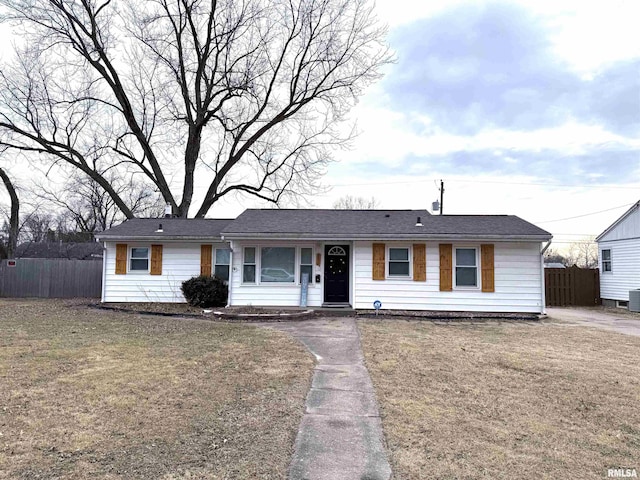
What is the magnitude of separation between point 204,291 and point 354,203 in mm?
33564

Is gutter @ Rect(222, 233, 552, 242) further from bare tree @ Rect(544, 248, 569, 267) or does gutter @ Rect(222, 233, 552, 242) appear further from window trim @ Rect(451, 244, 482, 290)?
bare tree @ Rect(544, 248, 569, 267)

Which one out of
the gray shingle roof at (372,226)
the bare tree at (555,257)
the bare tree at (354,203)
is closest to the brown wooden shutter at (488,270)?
the gray shingle roof at (372,226)

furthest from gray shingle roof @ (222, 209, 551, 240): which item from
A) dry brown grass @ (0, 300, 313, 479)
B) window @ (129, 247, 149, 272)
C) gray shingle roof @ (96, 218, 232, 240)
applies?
dry brown grass @ (0, 300, 313, 479)

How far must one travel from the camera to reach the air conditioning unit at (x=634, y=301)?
15.6 m

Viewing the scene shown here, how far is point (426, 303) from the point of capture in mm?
12812

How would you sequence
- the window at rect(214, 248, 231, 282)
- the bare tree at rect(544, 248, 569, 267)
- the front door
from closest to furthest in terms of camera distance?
the front door
the window at rect(214, 248, 231, 282)
the bare tree at rect(544, 248, 569, 267)

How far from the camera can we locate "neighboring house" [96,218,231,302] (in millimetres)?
14359

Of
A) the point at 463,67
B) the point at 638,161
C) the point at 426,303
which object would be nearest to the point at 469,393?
the point at 426,303

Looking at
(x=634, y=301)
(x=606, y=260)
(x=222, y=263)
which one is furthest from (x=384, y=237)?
(x=606, y=260)

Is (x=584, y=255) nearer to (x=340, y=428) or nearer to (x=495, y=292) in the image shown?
(x=495, y=292)

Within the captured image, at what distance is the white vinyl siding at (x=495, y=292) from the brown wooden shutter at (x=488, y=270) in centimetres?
13

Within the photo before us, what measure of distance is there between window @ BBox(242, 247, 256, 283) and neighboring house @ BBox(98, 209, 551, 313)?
3 cm

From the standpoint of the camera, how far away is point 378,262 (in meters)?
12.9

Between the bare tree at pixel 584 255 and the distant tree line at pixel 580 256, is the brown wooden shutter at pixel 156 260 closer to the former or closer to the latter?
the distant tree line at pixel 580 256
